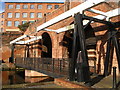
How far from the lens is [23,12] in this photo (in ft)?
147

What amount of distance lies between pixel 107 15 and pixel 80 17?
2229 mm

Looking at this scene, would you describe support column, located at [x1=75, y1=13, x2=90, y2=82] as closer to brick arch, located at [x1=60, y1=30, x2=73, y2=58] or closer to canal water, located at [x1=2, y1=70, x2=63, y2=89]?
canal water, located at [x1=2, y1=70, x2=63, y2=89]

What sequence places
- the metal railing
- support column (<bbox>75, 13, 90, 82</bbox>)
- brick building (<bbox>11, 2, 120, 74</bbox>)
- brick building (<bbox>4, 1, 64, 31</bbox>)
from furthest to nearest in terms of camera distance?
brick building (<bbox>4, 1, 64, 31</bbox>) < brick building (<bbox>11, 2, 120, 74</bbox>) < the metal railing < support column (<bbox>75, 13, 90, 82</bbox>)

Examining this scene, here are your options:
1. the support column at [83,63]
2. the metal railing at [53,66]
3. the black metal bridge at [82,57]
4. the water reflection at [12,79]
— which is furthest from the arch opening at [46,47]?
the support column at [83,63]

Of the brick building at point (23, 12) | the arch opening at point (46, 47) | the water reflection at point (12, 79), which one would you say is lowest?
the water reflection at point (12, 79)

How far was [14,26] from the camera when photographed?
4519cm

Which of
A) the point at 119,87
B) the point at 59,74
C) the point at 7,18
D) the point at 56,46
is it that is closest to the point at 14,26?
the point at 7,18

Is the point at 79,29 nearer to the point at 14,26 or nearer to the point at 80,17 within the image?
the point at 80,17

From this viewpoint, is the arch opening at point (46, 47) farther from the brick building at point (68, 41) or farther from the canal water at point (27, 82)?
the canal water at point (27, 82)

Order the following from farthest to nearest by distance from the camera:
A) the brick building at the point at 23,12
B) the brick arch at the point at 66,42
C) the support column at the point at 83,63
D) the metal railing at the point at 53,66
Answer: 1. the brick building at the point at 23,12
2. the brick arch at the point at 66,42
3. the metal railing at the point at 53,66
4. the support column at the point at 83,63

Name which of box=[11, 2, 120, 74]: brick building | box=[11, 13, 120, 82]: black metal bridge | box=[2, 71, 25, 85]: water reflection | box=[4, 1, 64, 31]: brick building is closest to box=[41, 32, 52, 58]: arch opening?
box=[11, 2, 120, 74]: brick building

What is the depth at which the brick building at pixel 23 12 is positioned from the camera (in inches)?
1754

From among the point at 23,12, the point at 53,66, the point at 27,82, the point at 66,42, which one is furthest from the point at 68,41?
the point at 23,12

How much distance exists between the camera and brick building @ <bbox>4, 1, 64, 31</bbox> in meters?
44.6
